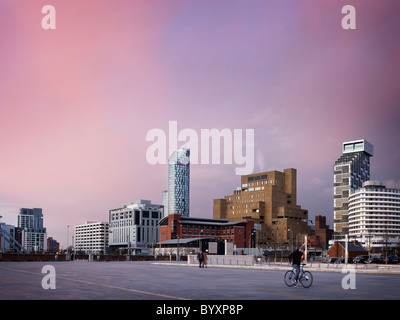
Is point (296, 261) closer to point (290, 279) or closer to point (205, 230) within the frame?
point (290, 279)

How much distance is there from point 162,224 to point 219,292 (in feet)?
558

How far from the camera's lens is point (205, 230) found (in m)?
190

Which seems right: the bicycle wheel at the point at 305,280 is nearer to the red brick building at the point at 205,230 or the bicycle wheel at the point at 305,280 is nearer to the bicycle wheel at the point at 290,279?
the bicycle wheel at the point at 290,279

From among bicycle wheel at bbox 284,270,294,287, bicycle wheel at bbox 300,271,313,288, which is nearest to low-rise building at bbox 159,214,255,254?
bicycle wheel at bbox 284,270,294,287

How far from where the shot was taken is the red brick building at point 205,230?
179625 millimetres

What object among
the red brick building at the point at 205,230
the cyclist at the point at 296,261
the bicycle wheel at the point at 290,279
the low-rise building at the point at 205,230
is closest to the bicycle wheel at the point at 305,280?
the cyclist at the point at 296,261

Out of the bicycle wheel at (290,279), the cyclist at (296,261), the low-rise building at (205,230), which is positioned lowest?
the low-rise building at (205,230)

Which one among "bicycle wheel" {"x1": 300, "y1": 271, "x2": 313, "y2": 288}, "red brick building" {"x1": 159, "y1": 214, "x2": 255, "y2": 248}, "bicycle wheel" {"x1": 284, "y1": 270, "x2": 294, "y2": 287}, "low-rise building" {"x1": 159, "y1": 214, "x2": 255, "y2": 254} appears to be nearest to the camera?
"bicycle wheel" {"x1": 300, "y1": 271, "x2": 313, "y2": 288}

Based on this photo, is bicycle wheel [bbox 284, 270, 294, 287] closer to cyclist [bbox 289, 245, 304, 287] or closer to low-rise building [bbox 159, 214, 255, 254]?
cyclist [bbox 289, 245, 304, 287]

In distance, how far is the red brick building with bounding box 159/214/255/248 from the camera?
180 m

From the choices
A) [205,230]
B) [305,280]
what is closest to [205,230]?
[205,230]
